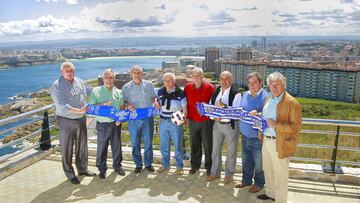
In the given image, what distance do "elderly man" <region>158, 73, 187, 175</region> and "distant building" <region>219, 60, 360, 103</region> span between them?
6277 centimetres

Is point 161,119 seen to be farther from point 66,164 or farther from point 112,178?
point 66,164

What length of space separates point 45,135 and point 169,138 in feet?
7.76

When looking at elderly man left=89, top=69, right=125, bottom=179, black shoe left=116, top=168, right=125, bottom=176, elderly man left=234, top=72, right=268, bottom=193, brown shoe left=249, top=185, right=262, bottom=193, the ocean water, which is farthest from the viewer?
the ocean water

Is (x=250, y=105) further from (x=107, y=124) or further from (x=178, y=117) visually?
(x=107, y=124)

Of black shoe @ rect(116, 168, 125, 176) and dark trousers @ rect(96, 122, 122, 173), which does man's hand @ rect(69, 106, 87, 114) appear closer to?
dark trousers @ rect(96, 122, 122, 173)

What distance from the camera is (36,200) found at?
3.92m

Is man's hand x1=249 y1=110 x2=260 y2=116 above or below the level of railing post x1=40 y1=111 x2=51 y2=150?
above

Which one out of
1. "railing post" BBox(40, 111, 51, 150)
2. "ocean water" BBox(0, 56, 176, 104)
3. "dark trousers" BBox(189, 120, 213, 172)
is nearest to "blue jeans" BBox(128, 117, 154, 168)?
"dark trousers" BBox(189, 120, 213, 172)

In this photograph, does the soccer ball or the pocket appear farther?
the soccer ball

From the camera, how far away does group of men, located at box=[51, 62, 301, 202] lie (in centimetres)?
365

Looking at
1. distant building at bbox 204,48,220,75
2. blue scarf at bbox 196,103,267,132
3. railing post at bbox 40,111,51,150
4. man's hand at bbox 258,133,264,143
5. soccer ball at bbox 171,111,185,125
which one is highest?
blue scarf at bbox 196,103,267,132

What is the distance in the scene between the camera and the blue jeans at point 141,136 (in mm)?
4566

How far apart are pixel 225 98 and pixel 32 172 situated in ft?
10.3

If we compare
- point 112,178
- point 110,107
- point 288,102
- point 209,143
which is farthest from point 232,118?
point 112,178
